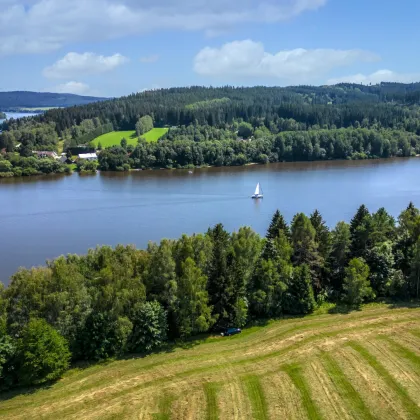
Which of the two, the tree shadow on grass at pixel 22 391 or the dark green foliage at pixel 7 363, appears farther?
the dark green foliage at pixel 7 363

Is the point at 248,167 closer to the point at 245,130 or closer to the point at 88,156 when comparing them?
the point at 245,130

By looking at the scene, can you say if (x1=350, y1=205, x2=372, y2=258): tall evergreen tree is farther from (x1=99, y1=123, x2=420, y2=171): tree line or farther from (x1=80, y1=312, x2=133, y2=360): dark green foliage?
(x1=99, y1=123, x2=420, y2=171): tree line

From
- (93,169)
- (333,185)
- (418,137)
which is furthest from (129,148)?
(418,137)

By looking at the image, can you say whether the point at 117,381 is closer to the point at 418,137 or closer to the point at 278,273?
the point at 278,273

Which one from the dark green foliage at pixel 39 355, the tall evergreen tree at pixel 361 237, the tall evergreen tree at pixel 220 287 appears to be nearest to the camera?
the dark green foliage at pixel 39 355

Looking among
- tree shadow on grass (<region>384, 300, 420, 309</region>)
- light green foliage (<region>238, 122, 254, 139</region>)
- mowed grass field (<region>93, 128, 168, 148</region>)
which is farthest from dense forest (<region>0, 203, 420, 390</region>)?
light green foliage (<region>238, 122, 254, 139</region>)

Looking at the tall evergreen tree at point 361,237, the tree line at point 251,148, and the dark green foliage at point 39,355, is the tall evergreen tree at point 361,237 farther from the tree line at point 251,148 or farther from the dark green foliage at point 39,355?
the tree line at point 251,148

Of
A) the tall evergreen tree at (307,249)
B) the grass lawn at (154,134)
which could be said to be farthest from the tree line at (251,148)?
the tall evergreen tree at (307,249)
